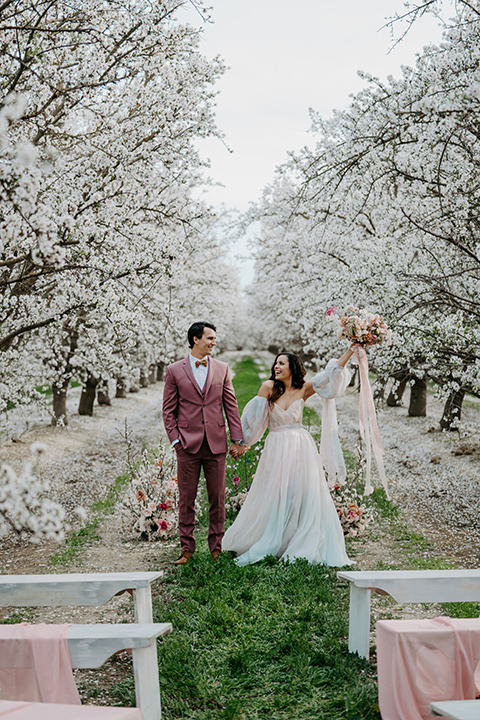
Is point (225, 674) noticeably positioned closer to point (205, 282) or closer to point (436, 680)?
point (436, 680)

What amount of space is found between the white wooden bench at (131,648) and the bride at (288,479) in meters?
3.13

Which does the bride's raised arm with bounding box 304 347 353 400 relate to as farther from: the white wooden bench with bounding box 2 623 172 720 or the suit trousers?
the white wooden bench with bounding box 2 623 172 720

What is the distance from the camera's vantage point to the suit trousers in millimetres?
6680

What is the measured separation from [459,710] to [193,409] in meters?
Result: 4.27

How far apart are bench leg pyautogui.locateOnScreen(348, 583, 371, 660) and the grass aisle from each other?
0.29ft

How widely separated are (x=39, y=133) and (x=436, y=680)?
24.3 feet

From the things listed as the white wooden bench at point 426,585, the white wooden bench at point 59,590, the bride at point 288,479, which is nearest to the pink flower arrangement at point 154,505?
the bride at point 288,479

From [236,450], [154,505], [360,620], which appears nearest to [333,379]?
[236,450]

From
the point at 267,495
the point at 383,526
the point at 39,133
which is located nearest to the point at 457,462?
the point at 383,526

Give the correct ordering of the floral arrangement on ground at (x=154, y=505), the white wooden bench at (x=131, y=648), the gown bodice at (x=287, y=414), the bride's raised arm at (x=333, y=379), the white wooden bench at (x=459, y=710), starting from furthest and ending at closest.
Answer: the floral arrangement on ground at (x=154, y=505) < the gown bodice at (x=287, y=414) < the bride's raised arm at (x=333, y=379) < the white wooden bench at (x=131, y=648) < the white wooden bench at (x=459, y=710)

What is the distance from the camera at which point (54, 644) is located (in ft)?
11.5

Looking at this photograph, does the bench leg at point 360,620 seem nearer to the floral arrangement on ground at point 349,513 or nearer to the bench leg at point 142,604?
the bench leg at point 142,604

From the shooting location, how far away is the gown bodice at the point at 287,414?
7141 mm

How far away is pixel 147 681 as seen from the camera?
358cm
